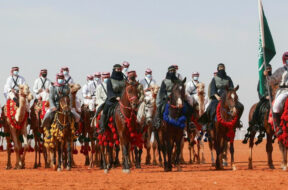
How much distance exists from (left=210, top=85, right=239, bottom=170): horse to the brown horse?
2.56 m

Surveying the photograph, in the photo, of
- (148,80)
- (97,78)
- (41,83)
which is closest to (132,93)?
(148,80)

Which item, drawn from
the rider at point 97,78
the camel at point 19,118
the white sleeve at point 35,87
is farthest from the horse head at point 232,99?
the white sleeve at point 35,87

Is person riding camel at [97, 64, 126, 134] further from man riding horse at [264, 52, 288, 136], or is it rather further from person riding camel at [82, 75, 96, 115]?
person riding camel at [82, 75, 96, 115]

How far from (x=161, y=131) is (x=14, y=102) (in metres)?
6.64

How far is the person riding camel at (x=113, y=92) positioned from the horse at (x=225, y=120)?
3072 mm

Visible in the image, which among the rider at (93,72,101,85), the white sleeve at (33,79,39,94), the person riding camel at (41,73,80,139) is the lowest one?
the person riding camel at (41,73,80,139)

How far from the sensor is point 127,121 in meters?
21.7

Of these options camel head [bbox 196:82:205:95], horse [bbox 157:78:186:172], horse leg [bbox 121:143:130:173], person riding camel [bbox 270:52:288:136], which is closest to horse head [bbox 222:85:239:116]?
person riding camel [bbox 270:52:288:136]

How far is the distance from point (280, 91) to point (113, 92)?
5008 mm

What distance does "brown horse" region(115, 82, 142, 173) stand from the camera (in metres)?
21.4

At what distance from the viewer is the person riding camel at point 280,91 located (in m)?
21.4

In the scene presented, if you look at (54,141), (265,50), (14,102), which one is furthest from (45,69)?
(265,50)

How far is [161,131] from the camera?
22.5 metres

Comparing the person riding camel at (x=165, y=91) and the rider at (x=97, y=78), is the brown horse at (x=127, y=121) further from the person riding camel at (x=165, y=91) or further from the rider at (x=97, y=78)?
the rider at (x=97, y=78)
